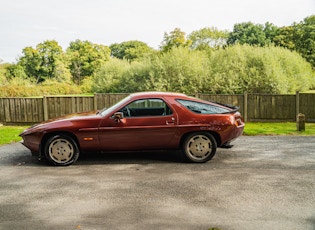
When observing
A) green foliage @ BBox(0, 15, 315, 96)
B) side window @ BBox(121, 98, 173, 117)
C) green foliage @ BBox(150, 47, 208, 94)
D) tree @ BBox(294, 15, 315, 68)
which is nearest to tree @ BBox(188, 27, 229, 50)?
tree @ BBox(294, 15, 315, 68)

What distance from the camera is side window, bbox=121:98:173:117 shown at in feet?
23.3

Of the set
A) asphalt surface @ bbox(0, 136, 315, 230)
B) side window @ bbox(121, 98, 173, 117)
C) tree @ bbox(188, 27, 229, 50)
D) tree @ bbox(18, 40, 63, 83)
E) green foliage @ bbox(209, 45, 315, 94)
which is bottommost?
asphalt surface @ bbox(0, 136, 315, 230)

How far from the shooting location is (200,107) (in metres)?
7.18

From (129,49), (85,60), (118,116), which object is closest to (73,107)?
(118,116)

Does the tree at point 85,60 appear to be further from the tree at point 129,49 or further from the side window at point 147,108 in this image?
the side window at point 147,108

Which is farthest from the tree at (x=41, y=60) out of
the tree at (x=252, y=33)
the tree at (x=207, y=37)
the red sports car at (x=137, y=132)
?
the red sports car at (x=137, y=132)

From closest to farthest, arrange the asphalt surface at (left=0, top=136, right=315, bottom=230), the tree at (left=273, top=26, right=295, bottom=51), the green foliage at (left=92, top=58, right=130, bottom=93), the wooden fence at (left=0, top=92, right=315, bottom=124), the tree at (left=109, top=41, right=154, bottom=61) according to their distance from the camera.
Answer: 1. the asphalt surface at (left=0, top=136, right=315, bottom=230)
2. the wooden fence at (left=0, top=92, right=315, bottom=124)
3. the green foliage at (left=92, top=58, right=130, bottom=93)
4. the tree at (left=273, top=26, right=295, bottom=51)
5. the tree at (left=109, top=41, right=154, bottom=61)

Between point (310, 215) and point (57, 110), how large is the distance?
12.7 metres

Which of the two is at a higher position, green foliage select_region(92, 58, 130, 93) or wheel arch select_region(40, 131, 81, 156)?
green foliage select_region(92, 58, 130, 93)

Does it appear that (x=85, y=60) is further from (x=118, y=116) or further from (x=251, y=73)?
(x=118, y=116)

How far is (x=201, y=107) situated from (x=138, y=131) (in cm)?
152

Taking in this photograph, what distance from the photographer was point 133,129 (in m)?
6.91

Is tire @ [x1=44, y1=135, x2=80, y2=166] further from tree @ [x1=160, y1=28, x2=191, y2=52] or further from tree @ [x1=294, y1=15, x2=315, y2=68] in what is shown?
tree @ [x1=294, y1=15, x2=315, y2=68]

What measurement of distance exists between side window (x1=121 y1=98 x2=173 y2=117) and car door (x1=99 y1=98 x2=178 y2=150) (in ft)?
0.08
